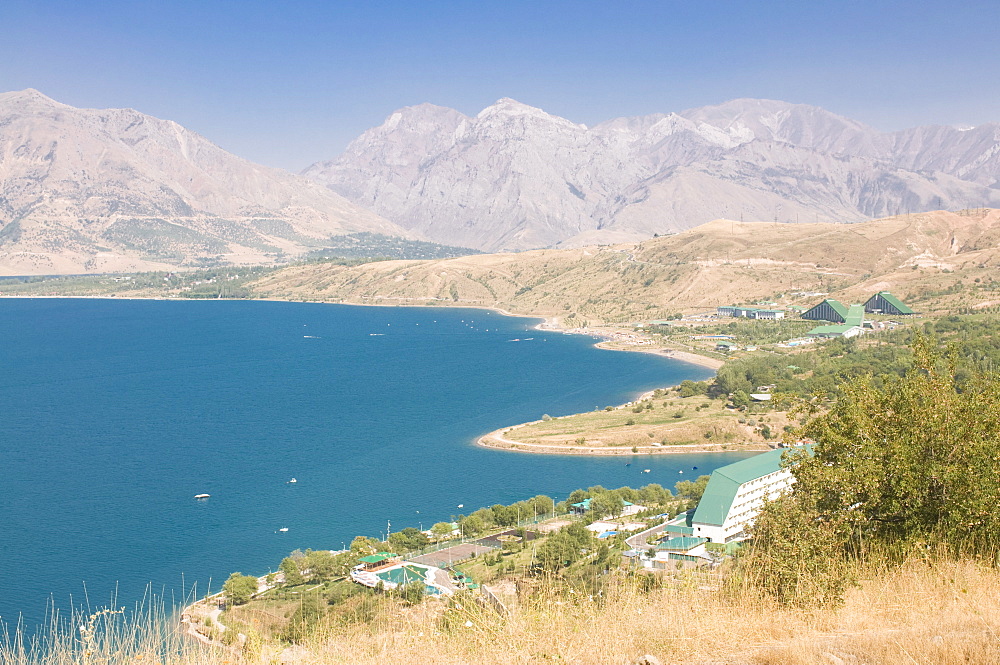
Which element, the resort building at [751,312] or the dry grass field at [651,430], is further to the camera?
the resort building at [751,312]

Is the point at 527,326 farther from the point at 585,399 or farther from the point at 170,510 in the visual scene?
the point at 170,510

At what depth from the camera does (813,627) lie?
8.12 meters

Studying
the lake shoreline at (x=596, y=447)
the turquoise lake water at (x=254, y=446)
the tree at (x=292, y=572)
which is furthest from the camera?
the lake shoreline at (x=596, y=447)

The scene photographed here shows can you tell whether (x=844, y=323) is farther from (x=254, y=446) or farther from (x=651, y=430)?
(x=254, y=446)

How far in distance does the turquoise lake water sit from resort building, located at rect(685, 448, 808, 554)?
13439 millimetres

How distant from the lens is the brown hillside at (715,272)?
430ft

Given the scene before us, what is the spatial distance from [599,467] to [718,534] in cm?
2001

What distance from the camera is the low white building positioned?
34.5 m

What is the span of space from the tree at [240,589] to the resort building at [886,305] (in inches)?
3898

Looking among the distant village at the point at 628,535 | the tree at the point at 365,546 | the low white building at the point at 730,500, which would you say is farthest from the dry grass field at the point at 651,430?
the tree at the point at 365,546

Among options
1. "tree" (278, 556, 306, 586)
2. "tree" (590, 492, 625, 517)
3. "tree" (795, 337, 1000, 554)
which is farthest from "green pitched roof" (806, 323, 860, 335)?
"tree" (795, 337, 1000, 554)

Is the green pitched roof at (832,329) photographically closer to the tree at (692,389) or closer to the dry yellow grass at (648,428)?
the tree at (692,389)

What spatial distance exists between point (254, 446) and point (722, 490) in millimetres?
35090

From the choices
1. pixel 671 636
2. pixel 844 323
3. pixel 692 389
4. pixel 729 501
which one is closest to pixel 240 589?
pixel 729 501
